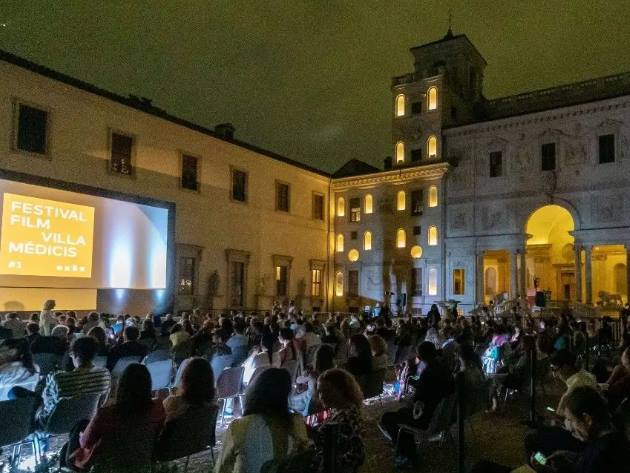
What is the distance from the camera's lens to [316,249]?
111 ft

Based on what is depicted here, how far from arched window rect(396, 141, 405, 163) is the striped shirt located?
30.0m

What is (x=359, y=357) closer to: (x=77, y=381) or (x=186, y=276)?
(x=77, y=381)

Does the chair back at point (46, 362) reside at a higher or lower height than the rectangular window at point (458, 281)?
lower

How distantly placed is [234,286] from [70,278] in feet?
31.9

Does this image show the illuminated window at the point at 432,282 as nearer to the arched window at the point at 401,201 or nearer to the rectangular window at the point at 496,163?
the arched window at the point at 401,201

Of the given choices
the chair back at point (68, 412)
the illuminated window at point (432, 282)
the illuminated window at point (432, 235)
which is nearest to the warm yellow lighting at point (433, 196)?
the illuminated window at point (432, 235)

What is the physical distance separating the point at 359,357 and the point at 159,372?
9.41 feet

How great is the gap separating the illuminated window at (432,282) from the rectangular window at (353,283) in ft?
15.2

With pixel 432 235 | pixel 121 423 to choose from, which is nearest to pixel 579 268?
pixel 432 235

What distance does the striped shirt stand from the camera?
17.6 feet

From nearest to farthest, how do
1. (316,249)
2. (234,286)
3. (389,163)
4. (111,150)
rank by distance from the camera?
(111,150), (234,286), (316,249), (389,163)

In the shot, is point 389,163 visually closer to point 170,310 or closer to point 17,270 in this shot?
point 170,310

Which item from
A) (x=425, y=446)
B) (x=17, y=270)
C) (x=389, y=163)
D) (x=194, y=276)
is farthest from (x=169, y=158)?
(x=425, y=446)

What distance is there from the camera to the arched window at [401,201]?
3303 centimetres
